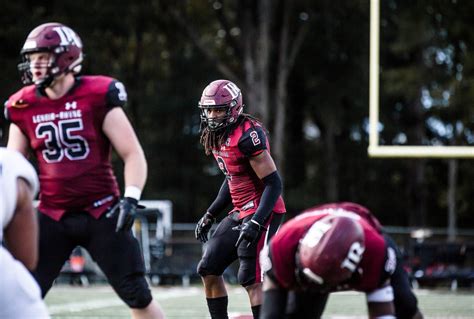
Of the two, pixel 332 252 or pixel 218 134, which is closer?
pixel 332 252

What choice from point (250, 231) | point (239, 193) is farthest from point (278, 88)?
point (250, 231)

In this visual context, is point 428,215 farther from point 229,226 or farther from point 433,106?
point 229,226

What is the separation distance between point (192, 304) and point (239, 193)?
5.58 metres

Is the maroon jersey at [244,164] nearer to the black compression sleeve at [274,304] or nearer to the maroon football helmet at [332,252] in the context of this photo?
the black compression sleeve at [274,304]

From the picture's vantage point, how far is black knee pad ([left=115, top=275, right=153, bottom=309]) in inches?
191

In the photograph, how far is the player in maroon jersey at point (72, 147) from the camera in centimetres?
498

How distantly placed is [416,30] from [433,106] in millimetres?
2872

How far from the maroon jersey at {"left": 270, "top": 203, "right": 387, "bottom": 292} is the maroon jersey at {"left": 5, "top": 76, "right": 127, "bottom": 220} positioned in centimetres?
114

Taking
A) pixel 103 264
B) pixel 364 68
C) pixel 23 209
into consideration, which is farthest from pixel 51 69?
pixel 364 68

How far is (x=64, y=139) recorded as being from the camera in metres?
5.03

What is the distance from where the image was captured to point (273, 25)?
23.3 meters

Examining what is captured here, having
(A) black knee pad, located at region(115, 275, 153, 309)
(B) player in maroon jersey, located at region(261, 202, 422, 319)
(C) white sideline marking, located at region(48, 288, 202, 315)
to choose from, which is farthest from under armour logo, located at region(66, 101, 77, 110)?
(C) white sideline marking, located at region(48, 288, 202, 315)

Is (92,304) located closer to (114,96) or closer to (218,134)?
(218,134)

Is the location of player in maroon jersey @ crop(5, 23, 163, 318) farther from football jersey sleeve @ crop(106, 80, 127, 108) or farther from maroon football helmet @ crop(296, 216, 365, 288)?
maroon football helmet @ crop(296, 216, 365, 288)
